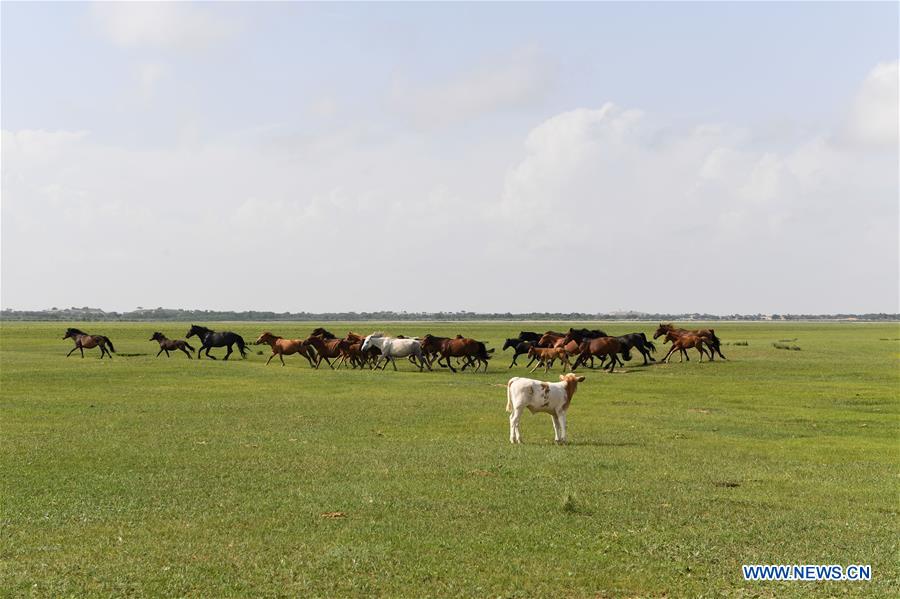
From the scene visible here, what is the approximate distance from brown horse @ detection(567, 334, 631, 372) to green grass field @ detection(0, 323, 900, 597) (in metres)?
14.4

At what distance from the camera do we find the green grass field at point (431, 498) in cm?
812

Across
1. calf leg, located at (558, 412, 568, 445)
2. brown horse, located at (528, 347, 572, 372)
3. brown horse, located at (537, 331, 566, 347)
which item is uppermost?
brown horse, located at (537, 331, 566, 347)

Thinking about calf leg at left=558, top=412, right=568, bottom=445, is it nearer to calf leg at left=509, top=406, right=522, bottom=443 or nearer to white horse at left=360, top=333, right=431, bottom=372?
calf leg at left=509, top=406, right=522, bottom=443

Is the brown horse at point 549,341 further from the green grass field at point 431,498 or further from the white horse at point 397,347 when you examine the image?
the green grass field at point 431,498

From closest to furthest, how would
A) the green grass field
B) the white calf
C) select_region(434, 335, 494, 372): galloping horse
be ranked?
the green grass field, the white calf, select_region(434, 335, 494, 372): galloping horse

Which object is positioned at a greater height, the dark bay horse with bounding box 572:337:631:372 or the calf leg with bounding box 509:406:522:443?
the dark bay horse with bounding box 572:337:631:372

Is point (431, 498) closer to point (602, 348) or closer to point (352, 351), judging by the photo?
point (602, 348)

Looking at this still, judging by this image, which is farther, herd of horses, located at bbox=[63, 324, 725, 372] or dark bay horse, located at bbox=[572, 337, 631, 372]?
herd of horses, located at bbox=[63, 324, 725, 372]

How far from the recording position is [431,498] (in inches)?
447

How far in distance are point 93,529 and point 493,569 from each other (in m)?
5.21

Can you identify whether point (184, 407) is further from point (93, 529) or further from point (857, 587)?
point (857, 587)

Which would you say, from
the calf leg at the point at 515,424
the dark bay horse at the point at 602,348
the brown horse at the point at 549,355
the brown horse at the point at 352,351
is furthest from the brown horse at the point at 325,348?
the calf leg at the point at 515,424

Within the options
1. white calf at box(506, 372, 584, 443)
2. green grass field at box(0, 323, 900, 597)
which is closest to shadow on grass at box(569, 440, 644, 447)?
green grass field at box(0, 323, 900, 597)

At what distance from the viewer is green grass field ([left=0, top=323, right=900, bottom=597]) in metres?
8.12
